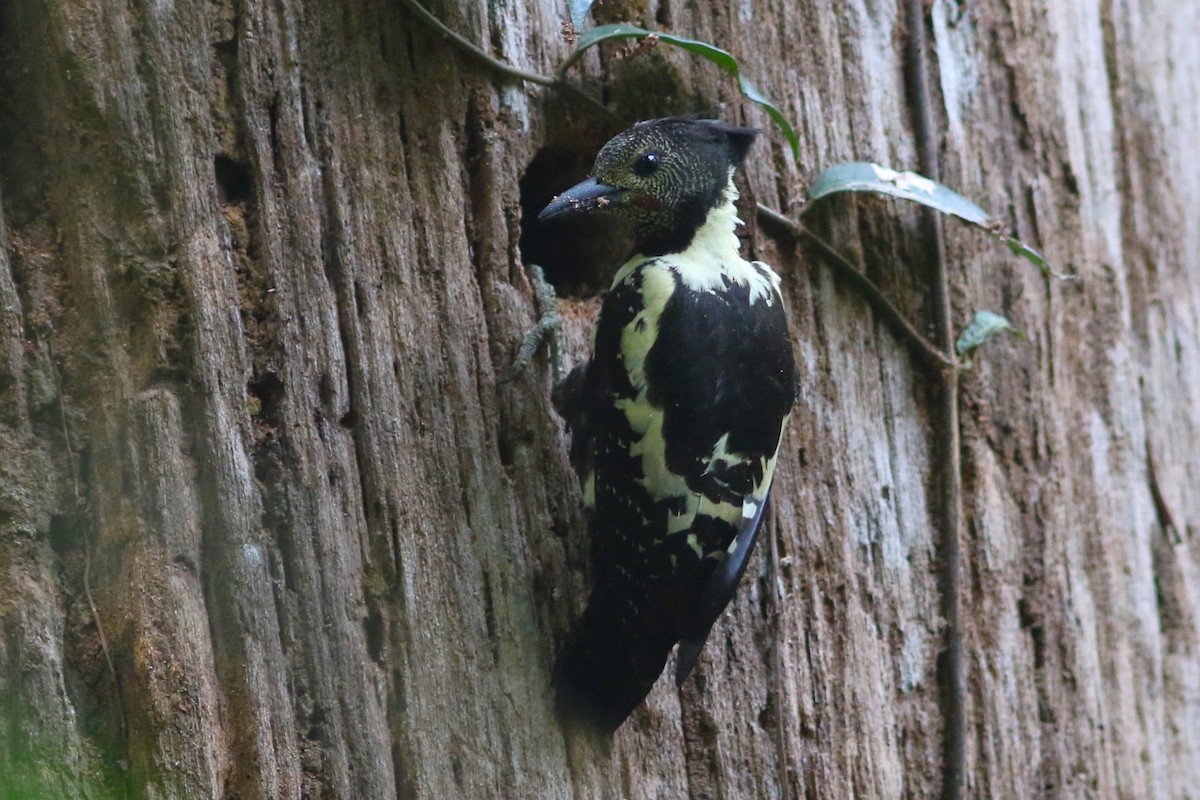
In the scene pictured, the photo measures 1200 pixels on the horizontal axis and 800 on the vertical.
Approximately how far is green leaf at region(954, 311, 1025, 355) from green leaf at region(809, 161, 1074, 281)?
189 millimetres

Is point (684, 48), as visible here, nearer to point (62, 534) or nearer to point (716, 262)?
point (716, 262)

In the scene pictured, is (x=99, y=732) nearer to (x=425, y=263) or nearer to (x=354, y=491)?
(x=354, y=491)

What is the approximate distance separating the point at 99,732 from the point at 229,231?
1.01 m

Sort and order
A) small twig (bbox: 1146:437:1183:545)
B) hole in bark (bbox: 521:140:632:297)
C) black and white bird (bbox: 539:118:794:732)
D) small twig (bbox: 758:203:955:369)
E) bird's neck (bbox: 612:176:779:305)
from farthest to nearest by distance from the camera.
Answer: small twig (bbox: 1146:437:1183:545)
hole in bark (bbox: 521:140:632:297)
small twig (bbox: 758:203:955:369)
bird's neck (bbox: 612:176:779:305)
black and white bird (bbox: 539:118:794:732)

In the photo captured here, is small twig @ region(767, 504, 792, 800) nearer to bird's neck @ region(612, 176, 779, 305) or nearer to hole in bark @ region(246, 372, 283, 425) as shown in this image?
bird's neck @ region(612, 176, 779, 305)

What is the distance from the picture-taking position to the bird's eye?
108 inches

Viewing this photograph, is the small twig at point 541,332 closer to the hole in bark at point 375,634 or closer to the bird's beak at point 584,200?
the bird's beak at point 584,200

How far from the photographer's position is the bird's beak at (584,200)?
2.67 m

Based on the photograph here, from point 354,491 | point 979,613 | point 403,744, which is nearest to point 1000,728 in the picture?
point 979,613

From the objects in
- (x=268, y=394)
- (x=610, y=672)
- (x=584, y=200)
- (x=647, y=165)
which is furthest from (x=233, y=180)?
(x=610, y=672)

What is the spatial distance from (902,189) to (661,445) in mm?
913

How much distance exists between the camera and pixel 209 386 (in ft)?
7.66

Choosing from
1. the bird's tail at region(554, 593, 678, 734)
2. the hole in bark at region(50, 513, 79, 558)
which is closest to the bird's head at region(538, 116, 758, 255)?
the bird's tail at region(554, 593, 678, 734)

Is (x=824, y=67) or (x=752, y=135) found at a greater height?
(x=824, y=67)
